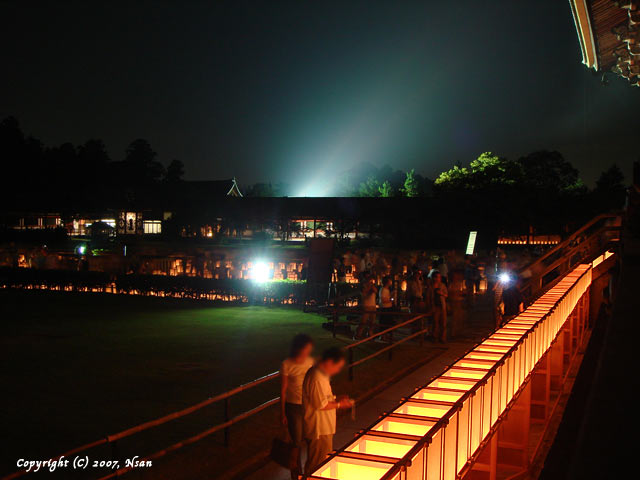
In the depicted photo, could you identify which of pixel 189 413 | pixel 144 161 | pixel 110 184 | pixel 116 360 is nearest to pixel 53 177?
pixel 110 184

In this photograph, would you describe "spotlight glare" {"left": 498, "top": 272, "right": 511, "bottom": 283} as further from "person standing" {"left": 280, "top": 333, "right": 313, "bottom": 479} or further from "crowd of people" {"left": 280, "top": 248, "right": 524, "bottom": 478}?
"person standing" {"left": 280, "top": 333, "right": 313, "bottom": 479}

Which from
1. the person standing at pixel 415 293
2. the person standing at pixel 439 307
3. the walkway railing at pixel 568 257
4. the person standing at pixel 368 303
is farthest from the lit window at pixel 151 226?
the person standing at pixel 439 307

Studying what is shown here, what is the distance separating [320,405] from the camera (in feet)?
15.1

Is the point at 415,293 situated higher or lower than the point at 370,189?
lower

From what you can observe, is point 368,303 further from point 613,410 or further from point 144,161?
point 144,161

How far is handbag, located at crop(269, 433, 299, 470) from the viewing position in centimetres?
487

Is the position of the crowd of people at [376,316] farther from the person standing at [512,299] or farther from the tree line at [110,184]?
the tree line at [110,184]

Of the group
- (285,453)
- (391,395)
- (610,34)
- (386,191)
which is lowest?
(391,395)

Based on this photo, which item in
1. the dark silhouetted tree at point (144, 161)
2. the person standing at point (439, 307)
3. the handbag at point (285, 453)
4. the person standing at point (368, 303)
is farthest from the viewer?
the dark silhouetted tree at point (144, 161)

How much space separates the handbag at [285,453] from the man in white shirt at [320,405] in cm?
24

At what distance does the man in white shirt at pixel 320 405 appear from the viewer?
4.58 metres

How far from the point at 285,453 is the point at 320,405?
69cm

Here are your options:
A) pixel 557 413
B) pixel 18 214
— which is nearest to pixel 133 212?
pixel 18 214

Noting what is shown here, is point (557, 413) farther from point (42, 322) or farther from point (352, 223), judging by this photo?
point (352, 223)
